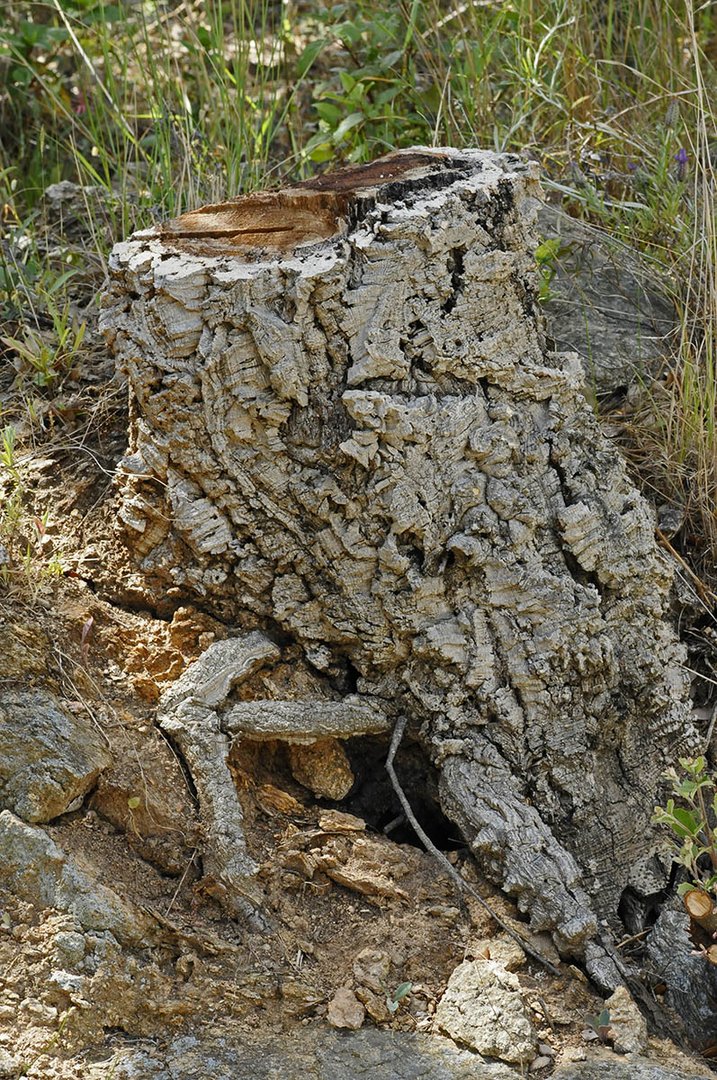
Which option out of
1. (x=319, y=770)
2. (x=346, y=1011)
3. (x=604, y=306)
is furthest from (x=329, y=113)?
(x=346, y=1011)

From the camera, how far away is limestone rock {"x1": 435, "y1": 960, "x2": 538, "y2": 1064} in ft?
6.73

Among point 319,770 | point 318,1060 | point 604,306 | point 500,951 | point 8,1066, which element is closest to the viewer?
point 8,1066

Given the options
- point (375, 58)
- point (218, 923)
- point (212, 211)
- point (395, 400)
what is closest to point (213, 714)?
point (218, 923)

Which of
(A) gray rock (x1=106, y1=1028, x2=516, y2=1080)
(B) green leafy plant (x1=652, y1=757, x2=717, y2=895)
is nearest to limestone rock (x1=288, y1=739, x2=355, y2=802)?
(A) gray rock (x1=106, y1=1028, x2=516, y2=1080)

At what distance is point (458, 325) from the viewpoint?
2326 mm

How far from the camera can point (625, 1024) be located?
2146 mm

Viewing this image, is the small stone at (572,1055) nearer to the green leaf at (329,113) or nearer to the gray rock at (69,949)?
the gray rock at (69,949)

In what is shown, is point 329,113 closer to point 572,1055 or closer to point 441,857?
point 441,857

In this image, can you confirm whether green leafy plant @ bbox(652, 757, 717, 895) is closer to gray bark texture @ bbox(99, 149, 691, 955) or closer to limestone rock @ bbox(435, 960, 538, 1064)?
gray bark texture @ bbox(99, 149, 691, 955)

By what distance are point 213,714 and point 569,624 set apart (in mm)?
770

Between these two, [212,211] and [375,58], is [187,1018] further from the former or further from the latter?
[375,58]

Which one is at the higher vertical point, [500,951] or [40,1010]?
[40,1010]

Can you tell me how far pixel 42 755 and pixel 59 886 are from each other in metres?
0.26

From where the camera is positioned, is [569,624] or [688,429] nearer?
[569,624]
